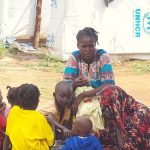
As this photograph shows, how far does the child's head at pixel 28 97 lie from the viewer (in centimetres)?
389

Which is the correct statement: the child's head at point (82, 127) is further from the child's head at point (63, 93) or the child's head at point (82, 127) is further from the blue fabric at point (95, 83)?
the blue fabric at point (95, 83)

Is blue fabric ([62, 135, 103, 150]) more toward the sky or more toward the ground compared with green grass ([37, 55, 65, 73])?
more toward the ground

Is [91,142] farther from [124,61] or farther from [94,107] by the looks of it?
[124,61]

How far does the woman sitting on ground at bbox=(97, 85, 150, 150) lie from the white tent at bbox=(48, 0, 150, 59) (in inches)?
252

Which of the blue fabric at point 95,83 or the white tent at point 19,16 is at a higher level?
the white tent at point 19,16

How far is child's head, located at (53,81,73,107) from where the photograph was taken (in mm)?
4398

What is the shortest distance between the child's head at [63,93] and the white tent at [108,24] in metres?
6.13

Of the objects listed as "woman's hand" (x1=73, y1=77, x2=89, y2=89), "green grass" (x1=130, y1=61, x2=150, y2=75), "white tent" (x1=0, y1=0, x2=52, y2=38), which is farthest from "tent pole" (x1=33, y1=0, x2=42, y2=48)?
"woman's hand" (x1=73, y1=77, x2=89, y2=89)

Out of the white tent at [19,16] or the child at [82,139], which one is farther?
the white tent at [19,16]

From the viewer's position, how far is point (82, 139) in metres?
3.66

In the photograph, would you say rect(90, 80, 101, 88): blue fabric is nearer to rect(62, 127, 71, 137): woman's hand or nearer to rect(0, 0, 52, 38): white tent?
rect(62, 127, 71, 137): woman's hand

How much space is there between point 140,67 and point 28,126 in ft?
22.0

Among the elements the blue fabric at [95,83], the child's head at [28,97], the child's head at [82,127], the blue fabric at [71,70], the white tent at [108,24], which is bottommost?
the child's head at [82,127]

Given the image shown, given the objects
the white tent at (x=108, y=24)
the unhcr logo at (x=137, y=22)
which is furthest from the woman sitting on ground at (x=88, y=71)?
the unhcr logo at (x=137, y=22)
